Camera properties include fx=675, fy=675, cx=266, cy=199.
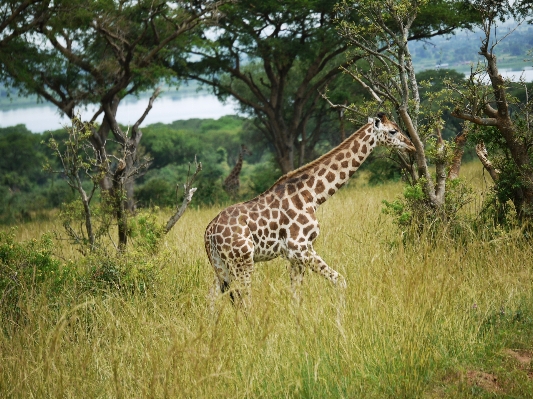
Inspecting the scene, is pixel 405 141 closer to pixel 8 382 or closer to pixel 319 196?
pixel 319 196

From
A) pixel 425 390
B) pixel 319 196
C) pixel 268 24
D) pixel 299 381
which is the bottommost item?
pixel 425 390

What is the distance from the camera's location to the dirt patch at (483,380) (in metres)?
4.80

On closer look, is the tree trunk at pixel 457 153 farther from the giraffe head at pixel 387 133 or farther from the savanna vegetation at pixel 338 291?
the giraffe head at pixel 387 133

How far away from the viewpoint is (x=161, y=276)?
733 cm

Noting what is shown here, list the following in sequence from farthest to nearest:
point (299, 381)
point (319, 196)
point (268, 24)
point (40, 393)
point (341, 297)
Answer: point (268, 24)
point (319, 196)
point (341, 297)
point (40, 393)
point (299, 381)

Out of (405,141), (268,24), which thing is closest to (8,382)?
(405,141)

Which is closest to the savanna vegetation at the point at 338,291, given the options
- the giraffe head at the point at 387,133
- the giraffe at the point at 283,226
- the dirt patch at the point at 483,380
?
the dirt patch at the point at 483,380

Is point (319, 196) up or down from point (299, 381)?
up

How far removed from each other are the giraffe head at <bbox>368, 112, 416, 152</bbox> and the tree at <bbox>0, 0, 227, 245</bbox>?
9.99 meters

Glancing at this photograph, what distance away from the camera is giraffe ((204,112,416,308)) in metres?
6.18

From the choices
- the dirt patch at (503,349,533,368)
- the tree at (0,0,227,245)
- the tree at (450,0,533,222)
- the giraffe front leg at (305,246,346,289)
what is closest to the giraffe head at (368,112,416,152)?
the tree at (450,0,533,222)

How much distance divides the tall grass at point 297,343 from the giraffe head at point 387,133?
122cm

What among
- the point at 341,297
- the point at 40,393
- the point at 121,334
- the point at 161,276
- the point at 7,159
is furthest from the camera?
the point at 7,159

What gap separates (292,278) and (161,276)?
1684 millimetres
